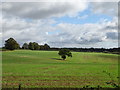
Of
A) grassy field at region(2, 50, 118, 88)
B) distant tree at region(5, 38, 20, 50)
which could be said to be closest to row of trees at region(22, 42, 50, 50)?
distant tree at region(5, 38, 20, 50)

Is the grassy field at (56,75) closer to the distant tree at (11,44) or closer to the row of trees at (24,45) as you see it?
the distant tree at (11,44)

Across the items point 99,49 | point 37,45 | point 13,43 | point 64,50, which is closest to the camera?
point 64,50

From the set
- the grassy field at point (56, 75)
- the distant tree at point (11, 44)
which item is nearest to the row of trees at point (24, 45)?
the distant tree at point (11, 44)

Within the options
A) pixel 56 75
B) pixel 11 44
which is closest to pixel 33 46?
pixel 11 44

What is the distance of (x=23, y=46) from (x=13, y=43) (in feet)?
104

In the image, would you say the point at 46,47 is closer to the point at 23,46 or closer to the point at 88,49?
the point at 23,46

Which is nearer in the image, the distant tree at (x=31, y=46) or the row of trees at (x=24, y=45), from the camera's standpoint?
the row of trees at (x=24, y=45)

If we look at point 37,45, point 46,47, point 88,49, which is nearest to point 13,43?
point 37,45

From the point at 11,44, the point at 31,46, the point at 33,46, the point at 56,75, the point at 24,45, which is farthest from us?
the point at 24,45

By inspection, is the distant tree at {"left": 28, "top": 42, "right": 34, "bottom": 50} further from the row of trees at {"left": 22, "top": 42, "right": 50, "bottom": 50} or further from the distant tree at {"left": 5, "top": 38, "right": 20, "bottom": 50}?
the distant tree at {"left": 5, "top": 38, "right": 20, "bottom": 50}

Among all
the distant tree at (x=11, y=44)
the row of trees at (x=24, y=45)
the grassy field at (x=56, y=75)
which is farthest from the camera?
the row of trees at (x=24, y=45)

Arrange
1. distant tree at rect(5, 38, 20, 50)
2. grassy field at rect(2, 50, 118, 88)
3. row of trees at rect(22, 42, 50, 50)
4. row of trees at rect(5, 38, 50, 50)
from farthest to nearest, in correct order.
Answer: row of trees at rect(22, 42, 50, 50)
row of trees at rect(5, 38, 50, 50)
distant tree at rect(5, 38, 20, 50)
grassy field at rect(2, 50, 118, 88)

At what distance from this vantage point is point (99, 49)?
4692 inches

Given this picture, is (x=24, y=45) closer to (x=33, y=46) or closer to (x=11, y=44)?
(x=33, y=46)
